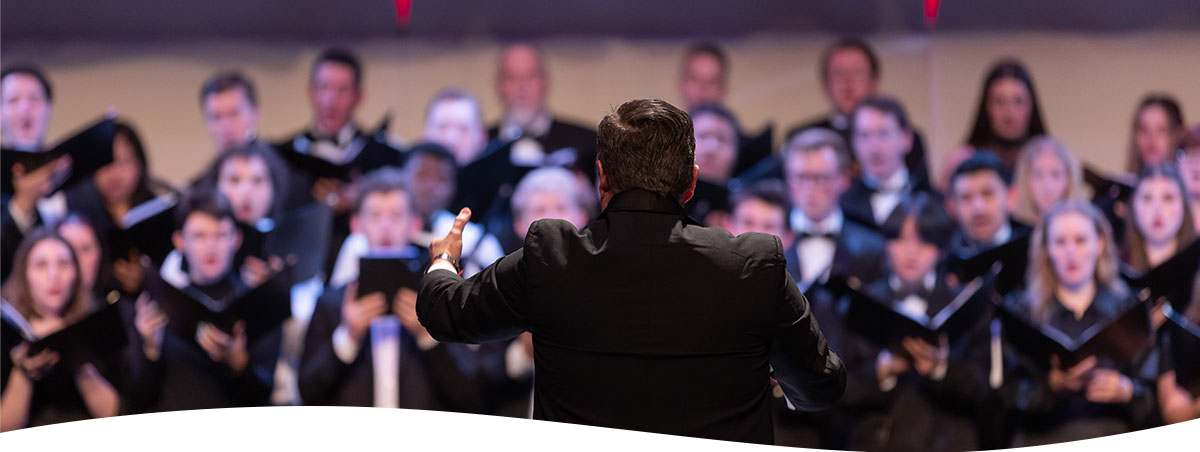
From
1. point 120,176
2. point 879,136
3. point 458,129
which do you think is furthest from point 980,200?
point 120,176

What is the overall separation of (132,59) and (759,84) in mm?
2083

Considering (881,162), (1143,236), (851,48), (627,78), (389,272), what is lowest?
(389,272)

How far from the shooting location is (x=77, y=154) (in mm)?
3162

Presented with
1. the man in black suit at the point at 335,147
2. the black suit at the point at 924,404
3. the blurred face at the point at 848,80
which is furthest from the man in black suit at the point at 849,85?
the man in black suit at the point at 335,147

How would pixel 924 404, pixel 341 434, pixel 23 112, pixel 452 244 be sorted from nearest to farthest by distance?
pixel 341 434 → pixel 452 244 → pixel 924 404 → pixel 23 112

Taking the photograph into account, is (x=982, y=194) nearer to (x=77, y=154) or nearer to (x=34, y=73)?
(x=77, y=154)

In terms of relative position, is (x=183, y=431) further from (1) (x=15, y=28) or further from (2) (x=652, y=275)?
(1) (x=15, y=28)

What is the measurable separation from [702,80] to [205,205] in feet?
5.51

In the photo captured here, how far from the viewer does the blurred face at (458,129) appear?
312 cm

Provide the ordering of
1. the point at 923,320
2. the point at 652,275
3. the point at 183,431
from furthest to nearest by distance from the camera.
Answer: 1. the point at 923,320
2. the point at 652,275
3. the point at 183,431

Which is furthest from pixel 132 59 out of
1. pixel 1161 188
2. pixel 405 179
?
pixel 1161 188

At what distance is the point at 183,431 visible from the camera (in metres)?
0.72

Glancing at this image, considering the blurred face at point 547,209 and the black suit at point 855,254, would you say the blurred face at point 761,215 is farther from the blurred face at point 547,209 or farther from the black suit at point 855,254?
the blurred face at point 547,209

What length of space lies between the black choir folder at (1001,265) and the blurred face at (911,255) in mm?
87
